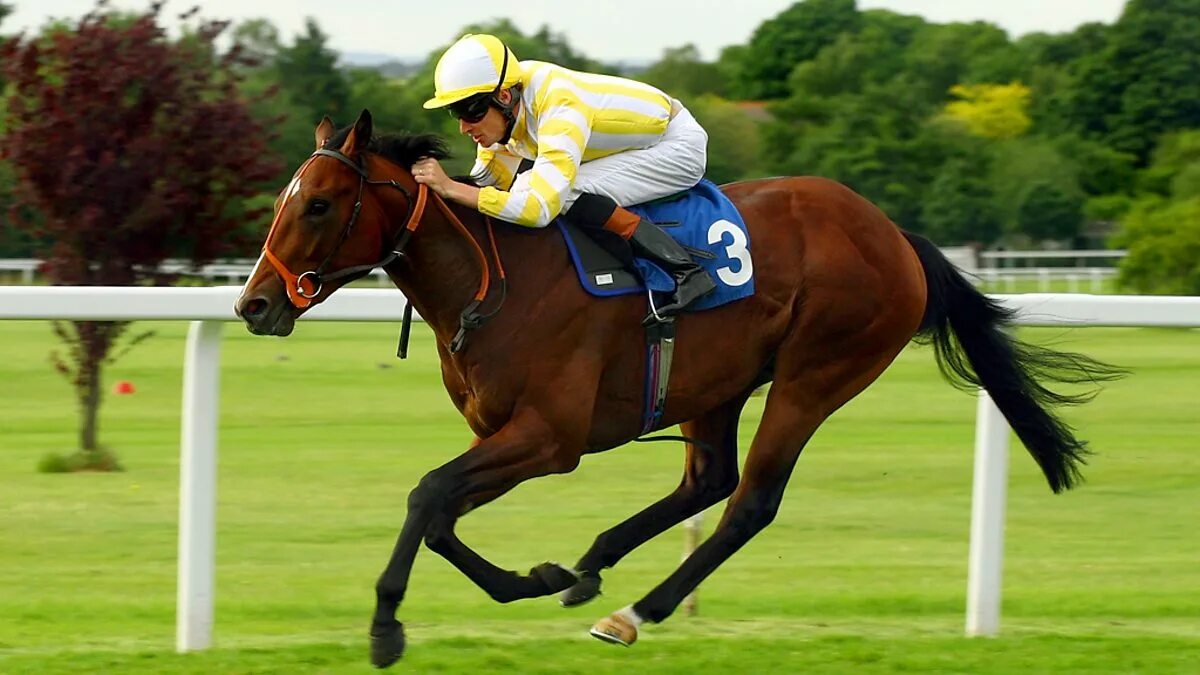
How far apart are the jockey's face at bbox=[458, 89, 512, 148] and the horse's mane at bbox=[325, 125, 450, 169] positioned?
0.08 m

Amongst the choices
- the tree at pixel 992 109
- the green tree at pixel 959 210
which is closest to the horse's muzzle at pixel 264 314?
the green tree at pixel 959 210

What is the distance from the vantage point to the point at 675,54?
67.6 m

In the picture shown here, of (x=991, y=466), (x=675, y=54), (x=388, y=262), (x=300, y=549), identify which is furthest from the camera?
(x=675, y=54)

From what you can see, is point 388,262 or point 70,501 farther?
point 70,501

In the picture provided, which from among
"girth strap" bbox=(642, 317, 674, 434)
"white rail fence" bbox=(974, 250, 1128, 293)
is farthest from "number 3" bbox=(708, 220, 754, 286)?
"white rail fence" bbox=(974, 250, 1128, 293)

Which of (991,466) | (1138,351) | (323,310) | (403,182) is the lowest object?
(1138,351)

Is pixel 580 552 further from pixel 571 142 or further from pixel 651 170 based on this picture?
pixel 571 142


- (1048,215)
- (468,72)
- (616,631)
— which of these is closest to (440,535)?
(616,631)

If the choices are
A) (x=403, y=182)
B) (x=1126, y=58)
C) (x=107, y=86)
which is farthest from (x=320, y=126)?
(x=1126, y=58)

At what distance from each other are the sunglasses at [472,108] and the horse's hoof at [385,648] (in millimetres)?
1243

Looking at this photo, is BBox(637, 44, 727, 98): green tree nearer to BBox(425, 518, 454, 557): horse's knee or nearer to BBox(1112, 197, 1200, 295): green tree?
BBox(1112, 197, 1200, 295): green tree

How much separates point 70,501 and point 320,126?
282 cm

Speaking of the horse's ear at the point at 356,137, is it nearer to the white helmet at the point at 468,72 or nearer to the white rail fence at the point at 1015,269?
the white helmet at the point at 468,72

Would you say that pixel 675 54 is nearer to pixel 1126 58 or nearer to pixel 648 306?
pixel 1126 58
